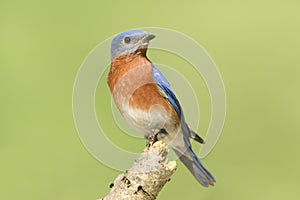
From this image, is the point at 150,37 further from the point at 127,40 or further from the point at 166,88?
the point at 166,88

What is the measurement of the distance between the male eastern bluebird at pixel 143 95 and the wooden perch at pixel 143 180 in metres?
0.81

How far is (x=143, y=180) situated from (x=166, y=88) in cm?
110

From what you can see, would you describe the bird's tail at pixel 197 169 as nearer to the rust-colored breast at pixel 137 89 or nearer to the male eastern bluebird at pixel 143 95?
the male eastern bluebird at pixel 143 95

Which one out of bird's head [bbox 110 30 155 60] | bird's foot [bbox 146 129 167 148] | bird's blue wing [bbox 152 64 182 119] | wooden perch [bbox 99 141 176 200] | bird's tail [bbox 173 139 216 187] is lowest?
wooden perch [bbox 99 141 176 200]

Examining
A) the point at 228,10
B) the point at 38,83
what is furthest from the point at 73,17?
the point at 228,10

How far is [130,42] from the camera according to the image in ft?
12.4

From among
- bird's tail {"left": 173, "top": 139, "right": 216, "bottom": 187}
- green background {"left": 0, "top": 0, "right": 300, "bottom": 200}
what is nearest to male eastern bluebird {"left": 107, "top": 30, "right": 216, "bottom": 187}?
bird's tail {"left": 173, "top": 139, "right": 216, "bottom": 187}

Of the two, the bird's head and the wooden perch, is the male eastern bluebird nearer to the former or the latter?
the bird's head

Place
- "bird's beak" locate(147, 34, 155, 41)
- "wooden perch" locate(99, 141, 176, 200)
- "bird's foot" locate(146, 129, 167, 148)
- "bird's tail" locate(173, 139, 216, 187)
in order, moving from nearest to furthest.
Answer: "wooden perch" locate(99, 141, 176, 200) < "bird's foot" locate(146, 129, 167, 148) < "bird's beak" locate(147, 34, 155, 41) < "bird's tail" locate(173, 139, 216, 187)

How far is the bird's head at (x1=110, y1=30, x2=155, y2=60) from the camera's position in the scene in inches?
147

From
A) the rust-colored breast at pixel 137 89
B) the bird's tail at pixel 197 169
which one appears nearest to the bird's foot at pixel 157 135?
the rust-colored breast at pixel 137 89

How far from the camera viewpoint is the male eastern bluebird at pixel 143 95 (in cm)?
368

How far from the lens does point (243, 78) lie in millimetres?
5180

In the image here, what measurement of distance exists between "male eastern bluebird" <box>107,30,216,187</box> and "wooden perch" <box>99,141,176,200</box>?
0.81m
